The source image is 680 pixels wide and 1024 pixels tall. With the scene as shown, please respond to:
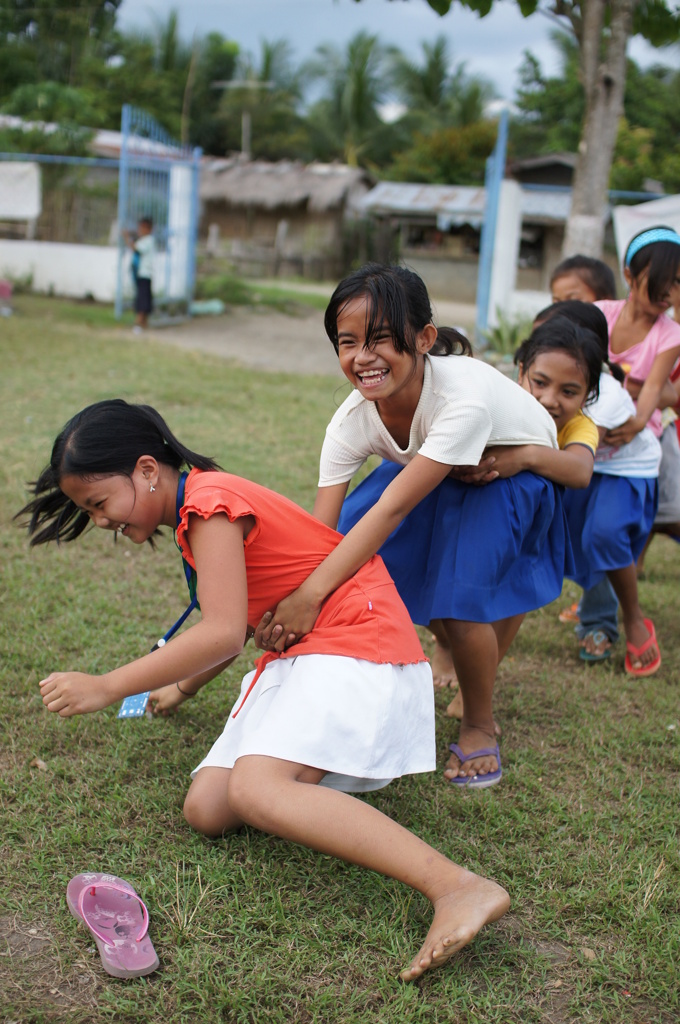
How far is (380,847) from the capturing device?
1712mm

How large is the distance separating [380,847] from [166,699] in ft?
3.08

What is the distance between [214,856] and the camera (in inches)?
77.7

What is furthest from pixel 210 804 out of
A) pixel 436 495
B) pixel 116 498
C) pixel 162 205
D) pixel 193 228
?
pixel 193 228

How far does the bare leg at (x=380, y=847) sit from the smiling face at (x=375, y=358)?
87cm

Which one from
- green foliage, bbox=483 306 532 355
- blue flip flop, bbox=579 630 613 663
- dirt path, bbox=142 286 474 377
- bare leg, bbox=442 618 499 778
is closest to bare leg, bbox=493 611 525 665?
bare leg, bbox=442 618 499 778

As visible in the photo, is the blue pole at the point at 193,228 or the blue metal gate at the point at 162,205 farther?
the blue pole at the point at 193,228

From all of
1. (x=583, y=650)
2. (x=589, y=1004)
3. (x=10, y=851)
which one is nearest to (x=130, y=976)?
(x=10, y=851)

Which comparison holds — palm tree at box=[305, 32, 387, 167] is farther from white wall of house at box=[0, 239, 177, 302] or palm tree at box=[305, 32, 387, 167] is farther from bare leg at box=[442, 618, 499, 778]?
bare leg at box=[442, 618, 499, 778]

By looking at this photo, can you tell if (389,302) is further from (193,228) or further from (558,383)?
(193,228)

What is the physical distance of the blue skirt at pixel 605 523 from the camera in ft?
9.83

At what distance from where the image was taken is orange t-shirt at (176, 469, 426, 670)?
6.33 ft

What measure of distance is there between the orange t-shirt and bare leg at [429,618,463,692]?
88 cm

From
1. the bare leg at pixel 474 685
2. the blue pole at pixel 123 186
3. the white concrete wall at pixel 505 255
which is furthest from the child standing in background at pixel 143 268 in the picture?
the bare leg at pixel 474 685

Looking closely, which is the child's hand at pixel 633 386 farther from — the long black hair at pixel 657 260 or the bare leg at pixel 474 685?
the bare leg at pixel 474 685
